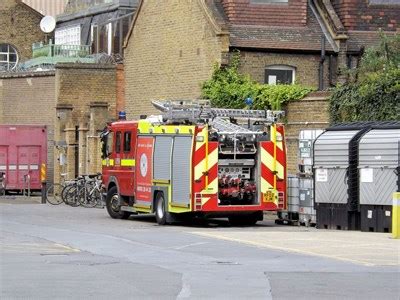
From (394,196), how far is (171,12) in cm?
1902

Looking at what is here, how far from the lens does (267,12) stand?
129 ft

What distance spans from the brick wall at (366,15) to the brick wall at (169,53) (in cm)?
494

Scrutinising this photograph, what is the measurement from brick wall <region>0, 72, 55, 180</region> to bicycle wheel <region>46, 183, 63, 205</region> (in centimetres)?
228

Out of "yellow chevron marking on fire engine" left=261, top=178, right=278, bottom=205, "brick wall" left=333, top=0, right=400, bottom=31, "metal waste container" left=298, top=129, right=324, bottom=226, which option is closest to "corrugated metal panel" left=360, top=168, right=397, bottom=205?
"metal waste container" left=298, top=129, right=324, bottom=226

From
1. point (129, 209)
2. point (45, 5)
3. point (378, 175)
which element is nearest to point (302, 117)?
point (129, 209)

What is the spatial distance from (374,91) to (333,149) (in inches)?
149

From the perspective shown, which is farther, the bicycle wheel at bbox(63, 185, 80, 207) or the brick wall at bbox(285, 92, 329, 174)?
the bicycle wheel at bbox(63, 185, 80, 207)

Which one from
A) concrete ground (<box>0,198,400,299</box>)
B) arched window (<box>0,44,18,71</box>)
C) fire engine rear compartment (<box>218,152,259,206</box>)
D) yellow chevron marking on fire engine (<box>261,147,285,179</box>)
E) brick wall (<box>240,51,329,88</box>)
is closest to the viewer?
concrete ground (<box>0,198,400,299</box>)

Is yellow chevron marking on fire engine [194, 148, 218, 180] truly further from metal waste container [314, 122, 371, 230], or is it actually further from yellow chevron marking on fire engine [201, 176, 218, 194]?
metal waste container [314, 122, 371, 230]

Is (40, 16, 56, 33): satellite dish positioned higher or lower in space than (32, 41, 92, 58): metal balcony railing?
higher

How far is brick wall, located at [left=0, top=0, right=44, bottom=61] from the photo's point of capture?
63.7m

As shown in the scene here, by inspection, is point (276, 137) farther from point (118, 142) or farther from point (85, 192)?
point (85, 192)

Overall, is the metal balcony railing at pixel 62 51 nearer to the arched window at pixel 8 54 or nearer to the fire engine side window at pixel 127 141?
the arched window at pixel 8 54

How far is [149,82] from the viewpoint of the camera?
1715 inches
